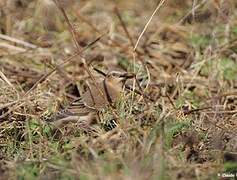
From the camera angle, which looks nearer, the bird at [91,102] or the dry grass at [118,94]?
the dry grass at [118,94]

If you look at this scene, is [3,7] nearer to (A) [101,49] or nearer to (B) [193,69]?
(A) [101,49]

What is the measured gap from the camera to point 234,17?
12.0ft

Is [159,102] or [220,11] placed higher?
[220,11]

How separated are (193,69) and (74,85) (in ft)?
2.16

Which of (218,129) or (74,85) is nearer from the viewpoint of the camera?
(218,129)

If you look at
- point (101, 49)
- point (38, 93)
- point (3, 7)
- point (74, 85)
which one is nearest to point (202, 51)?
point (101, 49)

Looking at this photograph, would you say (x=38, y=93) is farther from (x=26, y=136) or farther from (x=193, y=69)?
(x=193, y=69)

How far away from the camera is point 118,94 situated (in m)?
2.59

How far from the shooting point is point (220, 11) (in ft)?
10.7

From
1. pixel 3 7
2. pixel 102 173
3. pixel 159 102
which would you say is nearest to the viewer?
pixel 102 173

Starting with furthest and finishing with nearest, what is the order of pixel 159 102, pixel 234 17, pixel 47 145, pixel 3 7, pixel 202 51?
1. pixel 3 7
2. pixel 234 17
3. pixel 202 51
4. pixel 159 102
5. pixel 47 145

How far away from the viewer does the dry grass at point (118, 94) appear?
79.4 inches

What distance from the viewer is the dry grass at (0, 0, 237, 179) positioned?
2016 millimetres

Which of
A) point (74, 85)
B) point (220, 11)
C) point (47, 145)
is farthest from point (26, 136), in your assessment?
point (220, 11)
